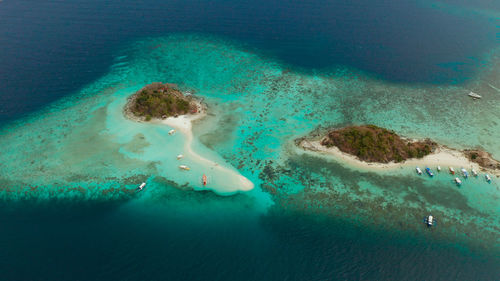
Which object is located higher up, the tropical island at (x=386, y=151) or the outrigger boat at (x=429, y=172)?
the tropical island at (x=386, y=151)

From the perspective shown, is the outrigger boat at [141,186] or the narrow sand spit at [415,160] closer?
the outrigger boat at [141,186]

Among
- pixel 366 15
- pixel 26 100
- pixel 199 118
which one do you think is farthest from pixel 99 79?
pixel 366 15

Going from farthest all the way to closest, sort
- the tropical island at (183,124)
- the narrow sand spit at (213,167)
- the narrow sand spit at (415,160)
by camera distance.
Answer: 1. the narrow sand spit at (415,160)
2. the tropical island at (183,124)
3. the narrow sand spit at (213,167)

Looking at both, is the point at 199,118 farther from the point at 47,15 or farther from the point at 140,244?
the point at 47,15

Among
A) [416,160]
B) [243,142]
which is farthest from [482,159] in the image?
[243,142]

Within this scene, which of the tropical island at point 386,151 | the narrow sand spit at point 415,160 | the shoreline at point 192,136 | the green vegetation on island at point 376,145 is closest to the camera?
the shoreline at point 192,136

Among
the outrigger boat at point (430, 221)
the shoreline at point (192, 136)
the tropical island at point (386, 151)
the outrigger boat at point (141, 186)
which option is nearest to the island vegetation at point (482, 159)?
the tropical island at point (386, 151)

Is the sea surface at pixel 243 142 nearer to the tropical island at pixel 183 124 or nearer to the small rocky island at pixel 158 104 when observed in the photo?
the tropical island at pixel 183 124
